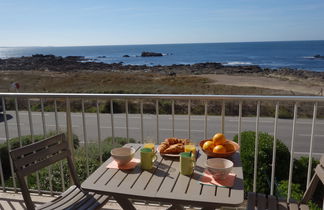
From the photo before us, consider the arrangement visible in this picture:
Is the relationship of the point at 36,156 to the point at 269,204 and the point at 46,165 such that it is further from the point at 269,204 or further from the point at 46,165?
the point at 269,204

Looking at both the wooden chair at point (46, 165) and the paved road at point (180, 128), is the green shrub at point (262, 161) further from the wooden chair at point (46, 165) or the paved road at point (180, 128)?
the paved road at point (180, 128)

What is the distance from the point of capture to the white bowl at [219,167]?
1.69 m

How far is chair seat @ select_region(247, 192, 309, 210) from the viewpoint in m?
2.07

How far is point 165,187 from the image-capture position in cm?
163

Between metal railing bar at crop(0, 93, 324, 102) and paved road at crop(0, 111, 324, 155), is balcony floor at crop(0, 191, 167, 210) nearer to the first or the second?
metal railing bar at crop(0, 93, 324, 102)

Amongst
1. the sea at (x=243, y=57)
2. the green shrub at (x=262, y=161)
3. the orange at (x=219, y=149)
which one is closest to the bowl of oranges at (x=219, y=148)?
the orange at (x=219, y=149)

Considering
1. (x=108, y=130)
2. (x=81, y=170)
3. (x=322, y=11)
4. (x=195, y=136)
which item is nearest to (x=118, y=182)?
(x=81, y=170)

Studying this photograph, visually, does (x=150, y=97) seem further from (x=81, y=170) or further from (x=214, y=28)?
(x=214, y=28)

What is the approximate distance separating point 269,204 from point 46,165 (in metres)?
1.73

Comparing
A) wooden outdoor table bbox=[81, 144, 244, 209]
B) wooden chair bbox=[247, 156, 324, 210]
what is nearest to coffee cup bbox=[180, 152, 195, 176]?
wooden outdoor table bbox=[81, 144, 244, 209]

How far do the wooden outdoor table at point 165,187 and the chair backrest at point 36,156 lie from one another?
578 mm

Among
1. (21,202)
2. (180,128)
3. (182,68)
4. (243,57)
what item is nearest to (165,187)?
(21,202)

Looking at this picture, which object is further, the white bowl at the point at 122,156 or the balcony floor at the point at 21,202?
the balcony floor at the point at 21,202

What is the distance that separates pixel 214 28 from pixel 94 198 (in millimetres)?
50419
